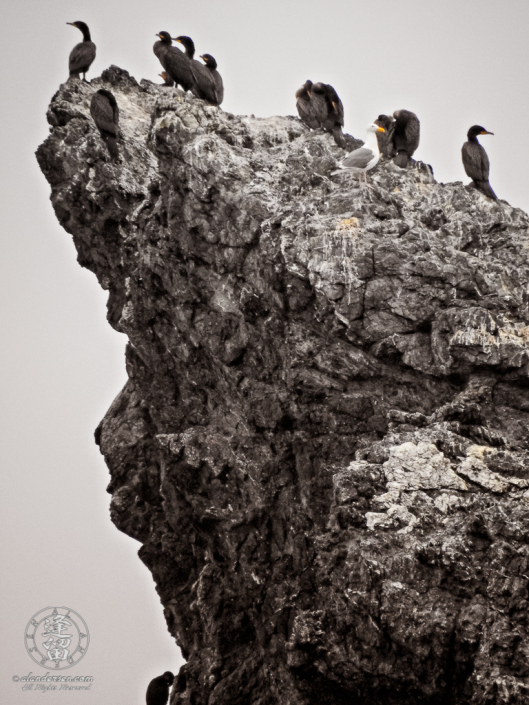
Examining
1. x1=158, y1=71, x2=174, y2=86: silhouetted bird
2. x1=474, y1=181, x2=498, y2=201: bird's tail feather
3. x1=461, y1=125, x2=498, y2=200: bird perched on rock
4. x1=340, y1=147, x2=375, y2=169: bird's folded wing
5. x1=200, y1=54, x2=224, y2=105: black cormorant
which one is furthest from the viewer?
x1=158, y1=71, x2=174, y2=86: silhouetted bird

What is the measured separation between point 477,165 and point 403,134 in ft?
5.85

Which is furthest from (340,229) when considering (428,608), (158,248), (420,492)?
(428,608)

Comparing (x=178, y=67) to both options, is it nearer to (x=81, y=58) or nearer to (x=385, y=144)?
(x=81, y=58)

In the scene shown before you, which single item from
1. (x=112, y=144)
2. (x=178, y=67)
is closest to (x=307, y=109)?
(x=178, y=67)

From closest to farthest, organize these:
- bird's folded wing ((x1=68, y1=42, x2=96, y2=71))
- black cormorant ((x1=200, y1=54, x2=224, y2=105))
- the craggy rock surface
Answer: the craggy rock surface < bird's folded wing ((x1=68, y1=42, x2=96, y2=71)) < black cormorant ((x1=200, y1=54, x2=224, y2=105))

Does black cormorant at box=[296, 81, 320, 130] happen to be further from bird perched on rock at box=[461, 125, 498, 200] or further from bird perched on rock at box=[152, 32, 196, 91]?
bird perched on rock at box=[461, 125, 498, 200]

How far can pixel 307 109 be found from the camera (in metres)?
18.4

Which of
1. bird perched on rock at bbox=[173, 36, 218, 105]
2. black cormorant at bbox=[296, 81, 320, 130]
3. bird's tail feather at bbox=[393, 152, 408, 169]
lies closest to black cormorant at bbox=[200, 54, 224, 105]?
bird perched on rock at bbox=[173, 36, 218, 105]

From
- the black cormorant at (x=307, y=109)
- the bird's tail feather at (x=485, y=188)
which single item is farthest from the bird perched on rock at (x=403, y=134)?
the black cormorant at (x=307, y=109)

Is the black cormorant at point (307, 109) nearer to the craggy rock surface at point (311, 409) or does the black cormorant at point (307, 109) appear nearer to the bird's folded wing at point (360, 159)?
Result: the craggy rock surface at point (311, 409)

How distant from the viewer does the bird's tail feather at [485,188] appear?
54.1ft

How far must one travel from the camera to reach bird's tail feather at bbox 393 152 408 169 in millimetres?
16984

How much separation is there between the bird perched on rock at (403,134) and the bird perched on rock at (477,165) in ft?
3.66

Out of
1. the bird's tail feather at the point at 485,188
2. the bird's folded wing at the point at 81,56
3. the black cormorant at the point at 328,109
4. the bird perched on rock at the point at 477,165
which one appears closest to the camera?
the bird's tail feather at the point at 485,188
